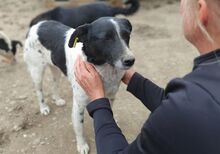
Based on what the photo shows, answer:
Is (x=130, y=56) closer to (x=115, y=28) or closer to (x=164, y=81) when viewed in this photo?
(x=115, y=28)

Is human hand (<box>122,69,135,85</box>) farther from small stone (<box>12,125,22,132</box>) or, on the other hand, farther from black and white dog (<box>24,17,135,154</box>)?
small stone (<box>12,125,22,132</box>)

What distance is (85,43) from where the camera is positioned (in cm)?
241

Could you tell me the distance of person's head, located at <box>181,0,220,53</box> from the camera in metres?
1.12

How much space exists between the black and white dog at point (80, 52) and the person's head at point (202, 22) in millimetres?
970

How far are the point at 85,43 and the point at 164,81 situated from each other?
5.78 feet

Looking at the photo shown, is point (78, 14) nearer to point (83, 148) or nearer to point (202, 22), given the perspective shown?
point (83, 148)

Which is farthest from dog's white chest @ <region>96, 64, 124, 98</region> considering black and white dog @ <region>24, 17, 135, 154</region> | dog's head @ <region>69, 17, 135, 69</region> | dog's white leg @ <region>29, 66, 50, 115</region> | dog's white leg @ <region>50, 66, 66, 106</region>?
dog's white leg @ <region>50, 66, 66, 106</region>

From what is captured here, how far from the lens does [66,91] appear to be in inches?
153

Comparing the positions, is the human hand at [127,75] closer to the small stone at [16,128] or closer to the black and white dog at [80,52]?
the black and white dog at [80,52]

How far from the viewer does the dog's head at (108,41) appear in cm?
225

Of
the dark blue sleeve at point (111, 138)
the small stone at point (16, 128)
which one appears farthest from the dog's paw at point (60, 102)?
the dark blue sleeve at point (111, 138)

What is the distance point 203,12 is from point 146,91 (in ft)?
3.71

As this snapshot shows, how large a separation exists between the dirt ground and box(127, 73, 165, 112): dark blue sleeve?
987 mm

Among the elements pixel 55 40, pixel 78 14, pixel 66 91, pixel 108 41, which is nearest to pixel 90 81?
pixel 108 41
